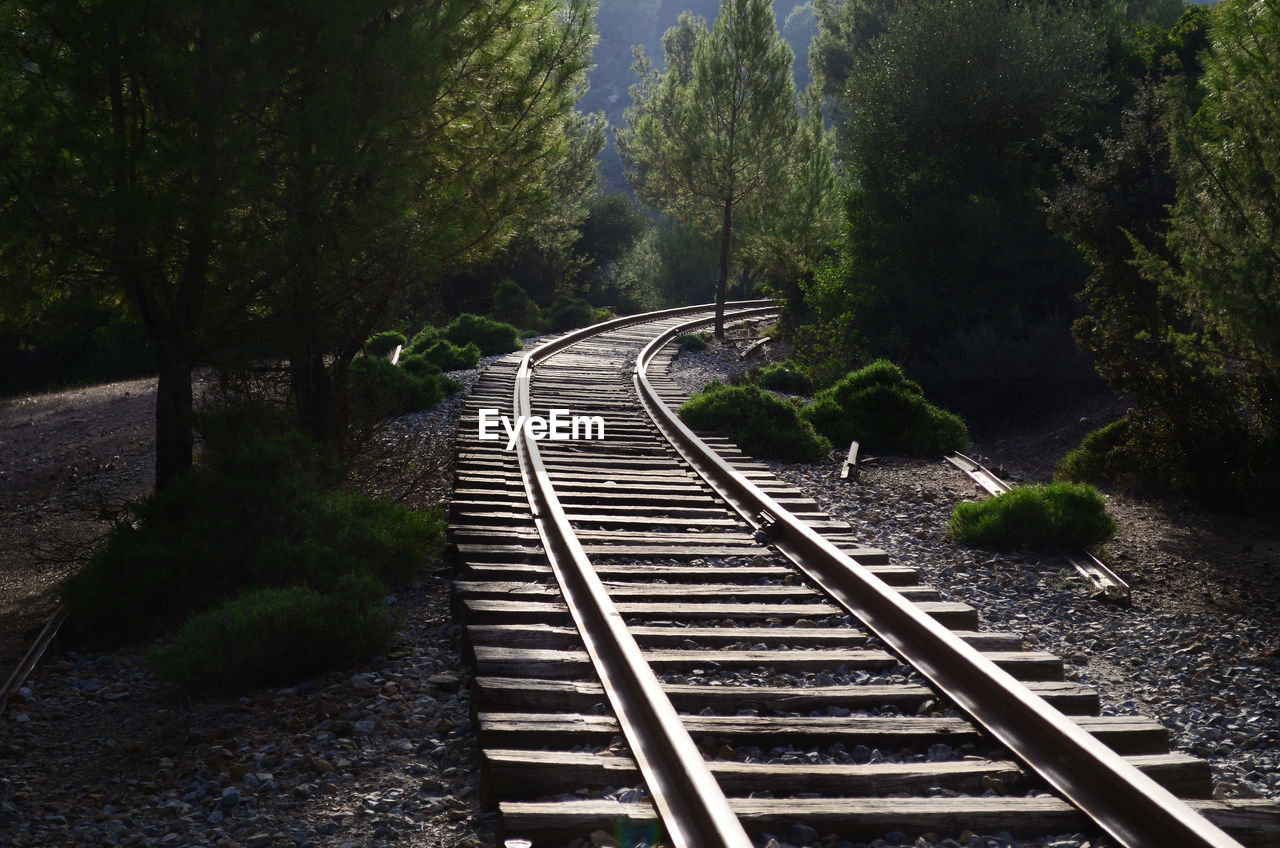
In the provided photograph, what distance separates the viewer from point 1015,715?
149 inches

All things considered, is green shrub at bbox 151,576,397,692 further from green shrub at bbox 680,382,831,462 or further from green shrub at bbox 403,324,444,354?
green shrub at bbox 403,324,444,354

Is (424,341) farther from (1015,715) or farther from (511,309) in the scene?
(1015,715)

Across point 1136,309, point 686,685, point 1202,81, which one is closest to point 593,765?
point 686,685

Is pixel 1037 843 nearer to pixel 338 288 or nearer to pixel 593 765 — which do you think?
pixel 593 765

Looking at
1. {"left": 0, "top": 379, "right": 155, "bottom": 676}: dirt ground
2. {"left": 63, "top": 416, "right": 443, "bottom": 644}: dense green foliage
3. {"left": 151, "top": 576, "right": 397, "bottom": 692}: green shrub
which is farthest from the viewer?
{"left": 0, "top": 379, "right": 155, "bottom": 676}: dirt ground

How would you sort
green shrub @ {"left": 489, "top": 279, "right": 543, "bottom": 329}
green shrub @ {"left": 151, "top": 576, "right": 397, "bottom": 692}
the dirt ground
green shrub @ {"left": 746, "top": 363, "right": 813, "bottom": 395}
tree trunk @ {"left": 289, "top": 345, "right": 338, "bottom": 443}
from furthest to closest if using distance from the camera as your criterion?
green shrub @ {"left": 489, "top": 279, "right": 543, "bottom": 329} < green shrub @ {"left": 746, "top": 363, "right": 813, "bottom": 395} < tree trunk @ {"left": 289, "top": 345, "right": 338, "bottom": 443} < the dirt ground < green shrub @ {"left": 151, "top": 576, "right": 397, "bottom": 692}

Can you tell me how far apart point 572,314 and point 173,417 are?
2537cm

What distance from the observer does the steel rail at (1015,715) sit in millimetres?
2967

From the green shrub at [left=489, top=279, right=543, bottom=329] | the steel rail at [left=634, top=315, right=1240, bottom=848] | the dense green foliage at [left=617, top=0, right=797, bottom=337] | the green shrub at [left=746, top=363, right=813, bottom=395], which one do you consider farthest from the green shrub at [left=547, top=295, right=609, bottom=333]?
the steel rail at [left=634, top=315, right=1240, bottom=848]

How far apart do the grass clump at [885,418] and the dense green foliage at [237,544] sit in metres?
5.82

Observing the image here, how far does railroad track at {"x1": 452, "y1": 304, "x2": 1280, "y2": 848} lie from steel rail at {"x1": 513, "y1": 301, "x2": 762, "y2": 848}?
1 cm

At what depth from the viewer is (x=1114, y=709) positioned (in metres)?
4.55

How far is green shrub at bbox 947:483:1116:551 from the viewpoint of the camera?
23.5 feet

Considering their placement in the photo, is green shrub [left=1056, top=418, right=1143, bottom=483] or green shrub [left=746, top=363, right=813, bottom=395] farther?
green shrub [left=746, top=363, right=813, bottom=395]
